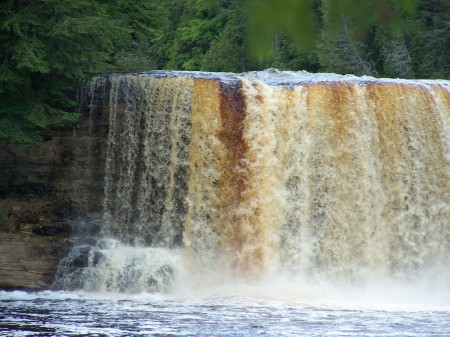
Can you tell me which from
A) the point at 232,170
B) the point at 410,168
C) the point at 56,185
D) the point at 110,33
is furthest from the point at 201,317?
the point at 410,168

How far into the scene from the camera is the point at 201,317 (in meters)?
11.6

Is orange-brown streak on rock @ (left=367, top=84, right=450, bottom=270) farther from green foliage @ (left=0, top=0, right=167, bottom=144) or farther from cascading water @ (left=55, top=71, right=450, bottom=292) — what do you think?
green foliage @ (left=0, top=0, right=167, bottom=144)

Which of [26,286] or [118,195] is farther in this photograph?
[118,195]

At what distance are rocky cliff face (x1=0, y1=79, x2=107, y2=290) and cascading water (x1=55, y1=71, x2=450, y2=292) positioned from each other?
0.98 ft

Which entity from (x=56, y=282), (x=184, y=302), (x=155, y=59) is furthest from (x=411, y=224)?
(x=155, y=59)

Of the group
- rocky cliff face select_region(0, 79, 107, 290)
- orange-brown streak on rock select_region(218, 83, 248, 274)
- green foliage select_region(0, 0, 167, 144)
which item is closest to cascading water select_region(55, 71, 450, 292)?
orange-brown streak on rock select_region(218, 83, 248, 274)

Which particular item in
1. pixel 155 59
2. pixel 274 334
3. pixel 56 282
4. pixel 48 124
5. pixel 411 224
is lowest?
pixel 274 334

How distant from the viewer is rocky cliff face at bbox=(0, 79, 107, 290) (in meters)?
15.5

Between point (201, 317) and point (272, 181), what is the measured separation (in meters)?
4.82

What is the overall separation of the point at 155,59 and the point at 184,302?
44028 millimetres

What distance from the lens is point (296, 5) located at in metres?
2.73

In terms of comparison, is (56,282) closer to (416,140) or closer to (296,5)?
(416,140)

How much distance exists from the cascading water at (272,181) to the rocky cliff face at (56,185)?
0.98ft

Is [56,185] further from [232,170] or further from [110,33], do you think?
[232,170]
